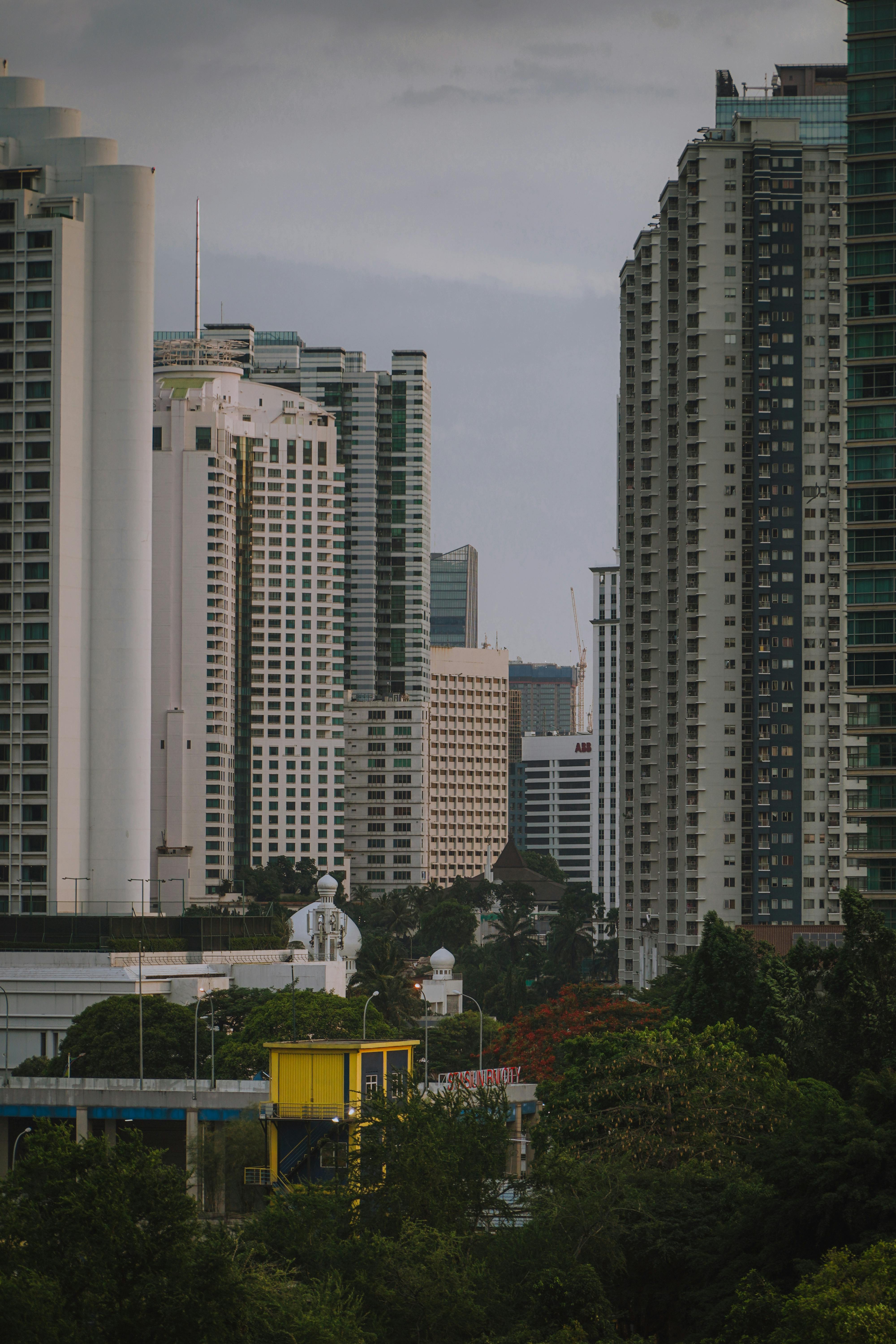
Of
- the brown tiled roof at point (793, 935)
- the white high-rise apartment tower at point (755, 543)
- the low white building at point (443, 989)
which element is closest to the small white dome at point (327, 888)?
the low white building at point (443, 989)

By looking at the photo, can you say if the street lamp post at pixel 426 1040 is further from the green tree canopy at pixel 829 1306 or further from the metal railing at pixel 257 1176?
the green tree canopy at pixel 829 1306

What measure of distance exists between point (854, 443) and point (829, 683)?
63.2 m

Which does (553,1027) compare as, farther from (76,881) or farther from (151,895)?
(151,895)

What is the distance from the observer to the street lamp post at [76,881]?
427 ft

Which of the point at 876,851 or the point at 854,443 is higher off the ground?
the point at 854,443

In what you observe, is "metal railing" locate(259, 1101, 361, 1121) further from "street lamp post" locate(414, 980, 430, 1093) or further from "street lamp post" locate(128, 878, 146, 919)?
"street lamp post" locate(128, 878, 146, 919)

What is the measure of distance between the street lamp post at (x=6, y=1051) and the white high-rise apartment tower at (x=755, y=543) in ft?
194

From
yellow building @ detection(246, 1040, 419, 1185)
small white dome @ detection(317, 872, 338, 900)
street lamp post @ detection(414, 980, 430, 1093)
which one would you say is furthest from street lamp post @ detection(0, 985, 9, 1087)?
small white dome @ detection(317, 872, 338, 900)

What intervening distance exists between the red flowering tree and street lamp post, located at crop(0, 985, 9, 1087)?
2818 centimetres

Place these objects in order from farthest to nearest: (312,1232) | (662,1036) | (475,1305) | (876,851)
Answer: (876,851) < (662,1036) < (312,1232) < (475,1305)

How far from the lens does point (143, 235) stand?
135125 mm

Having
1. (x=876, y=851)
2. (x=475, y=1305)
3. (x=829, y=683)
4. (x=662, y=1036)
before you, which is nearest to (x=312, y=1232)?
(x=475, y=1305)

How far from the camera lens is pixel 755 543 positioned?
513ft

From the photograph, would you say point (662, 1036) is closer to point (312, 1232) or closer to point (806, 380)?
point (312, 1232)
